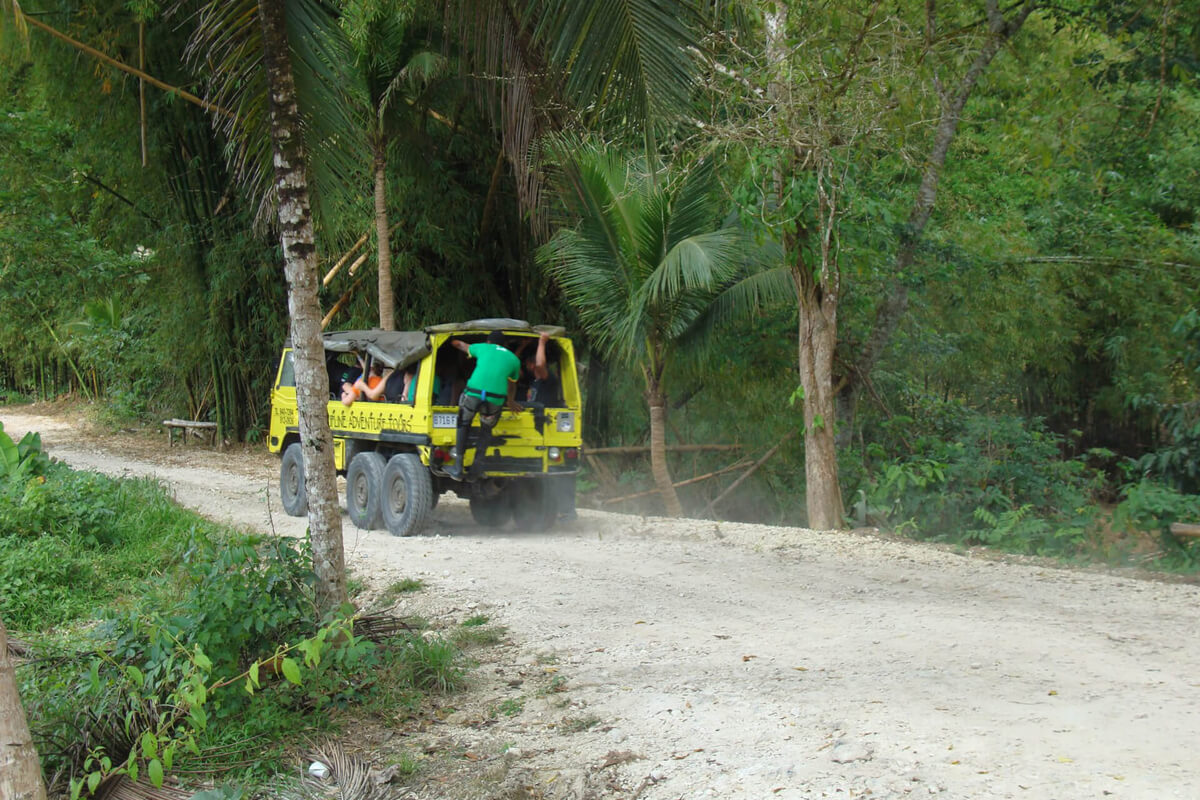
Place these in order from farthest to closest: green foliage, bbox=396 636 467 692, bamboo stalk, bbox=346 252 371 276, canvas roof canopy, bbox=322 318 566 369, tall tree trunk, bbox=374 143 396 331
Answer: bamboo stalk, bbox=346 252 371 276 → tall tree trunk, bbox=374 143 396 331 → canvas roof canopy, bbox=322 318 566 369 → green foliage, bbox=396 636 467 692

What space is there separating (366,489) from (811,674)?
6458 mm

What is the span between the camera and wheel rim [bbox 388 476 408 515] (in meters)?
10.4

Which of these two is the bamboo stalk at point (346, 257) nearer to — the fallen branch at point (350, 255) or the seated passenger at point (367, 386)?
the fallen branch at point (350, 255)

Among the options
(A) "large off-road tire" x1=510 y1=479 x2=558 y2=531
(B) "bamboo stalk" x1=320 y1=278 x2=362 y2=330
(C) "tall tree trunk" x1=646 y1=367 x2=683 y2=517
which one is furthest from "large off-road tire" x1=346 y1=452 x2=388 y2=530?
(B) "bamboo stalk" x1=320 y1=278 x2=362 y2=330

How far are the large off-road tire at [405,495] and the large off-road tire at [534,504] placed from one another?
1055mm

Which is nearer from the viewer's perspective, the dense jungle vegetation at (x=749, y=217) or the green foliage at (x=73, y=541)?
the green foliage at (x=73, y=541)

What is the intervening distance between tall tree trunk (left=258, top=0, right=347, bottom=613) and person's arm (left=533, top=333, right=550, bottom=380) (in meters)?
4.87

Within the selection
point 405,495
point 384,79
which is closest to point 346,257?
point 384,79

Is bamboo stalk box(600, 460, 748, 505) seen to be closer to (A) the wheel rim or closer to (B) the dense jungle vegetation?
(B) the dense jungle vegetation

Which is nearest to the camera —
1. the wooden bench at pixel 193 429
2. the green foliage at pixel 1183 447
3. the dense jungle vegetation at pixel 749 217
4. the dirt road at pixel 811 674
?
the dirt road at pixel 811 674

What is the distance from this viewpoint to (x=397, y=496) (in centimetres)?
1049

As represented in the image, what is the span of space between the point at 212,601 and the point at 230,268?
43.6 ft

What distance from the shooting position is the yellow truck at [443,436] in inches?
398

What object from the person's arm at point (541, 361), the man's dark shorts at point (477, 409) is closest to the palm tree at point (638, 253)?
the person's arm at point (541, 361)
